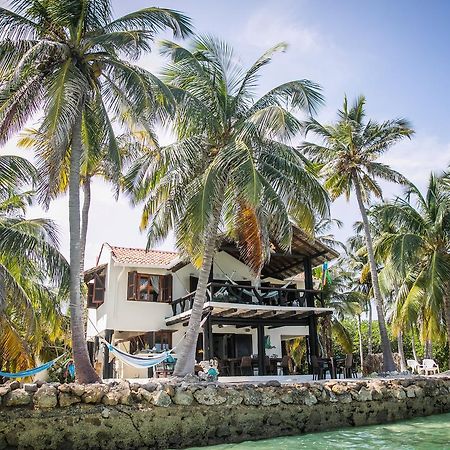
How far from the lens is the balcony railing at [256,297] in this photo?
57.6ft

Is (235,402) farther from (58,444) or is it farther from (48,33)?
(48,33)

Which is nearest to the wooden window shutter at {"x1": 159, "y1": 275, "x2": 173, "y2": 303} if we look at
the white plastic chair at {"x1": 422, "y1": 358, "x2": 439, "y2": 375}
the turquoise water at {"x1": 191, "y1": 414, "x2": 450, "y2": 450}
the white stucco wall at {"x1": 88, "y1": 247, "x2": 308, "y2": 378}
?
the white stucco wall at {"x1": 88, "y1": 247, "x2": 308, "y2": 378}

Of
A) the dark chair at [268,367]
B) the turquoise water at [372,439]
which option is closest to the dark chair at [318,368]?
the dark chair at [268,367]

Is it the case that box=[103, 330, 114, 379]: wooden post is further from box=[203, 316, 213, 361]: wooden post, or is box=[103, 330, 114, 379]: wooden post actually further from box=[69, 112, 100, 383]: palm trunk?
box=[69, 112, 100, 383]: palm trunk

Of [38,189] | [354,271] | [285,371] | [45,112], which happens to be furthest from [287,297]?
[354,271]

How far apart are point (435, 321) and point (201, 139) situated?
1132cm

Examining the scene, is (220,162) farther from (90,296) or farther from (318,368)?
(90,296)

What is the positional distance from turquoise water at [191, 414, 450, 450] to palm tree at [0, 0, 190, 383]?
159 inches

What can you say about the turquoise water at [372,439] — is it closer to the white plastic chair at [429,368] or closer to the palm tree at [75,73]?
the palm tree at [75,73]

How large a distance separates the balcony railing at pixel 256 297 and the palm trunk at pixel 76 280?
659cm

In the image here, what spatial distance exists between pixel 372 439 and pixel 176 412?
155 inches

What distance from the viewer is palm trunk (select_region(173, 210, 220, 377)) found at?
13.1 m

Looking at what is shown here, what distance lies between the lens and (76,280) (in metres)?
11.4

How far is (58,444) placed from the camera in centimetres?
906
